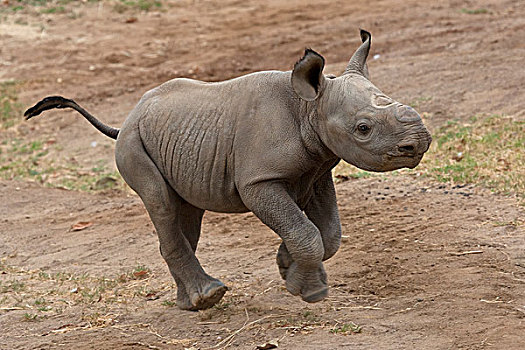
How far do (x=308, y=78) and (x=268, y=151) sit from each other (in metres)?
0.53

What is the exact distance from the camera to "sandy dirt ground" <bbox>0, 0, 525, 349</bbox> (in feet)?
18.4

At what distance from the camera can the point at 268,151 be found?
532 cm

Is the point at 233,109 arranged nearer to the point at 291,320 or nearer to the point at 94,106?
the point at 291,320

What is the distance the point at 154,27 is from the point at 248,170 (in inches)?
499

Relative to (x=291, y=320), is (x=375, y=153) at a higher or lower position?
higher

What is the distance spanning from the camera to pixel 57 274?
7555 millimetres

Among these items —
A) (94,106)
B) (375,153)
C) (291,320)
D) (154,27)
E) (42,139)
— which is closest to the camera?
(375,153)

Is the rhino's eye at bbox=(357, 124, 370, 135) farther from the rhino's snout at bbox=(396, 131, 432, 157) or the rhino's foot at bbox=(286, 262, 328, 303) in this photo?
the rhino's foot at bbox=(286, 262, 328, 303)

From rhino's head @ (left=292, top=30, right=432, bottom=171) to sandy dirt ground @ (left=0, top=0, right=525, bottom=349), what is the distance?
3.74 feet

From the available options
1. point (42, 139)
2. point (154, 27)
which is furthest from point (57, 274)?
point (154, 27)

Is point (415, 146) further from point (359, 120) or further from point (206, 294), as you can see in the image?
point (206, 294)

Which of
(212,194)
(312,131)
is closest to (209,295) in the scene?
(212,194)

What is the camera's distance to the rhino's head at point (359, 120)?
15.4 feet

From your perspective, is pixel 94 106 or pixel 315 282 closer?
pixel 315 282
